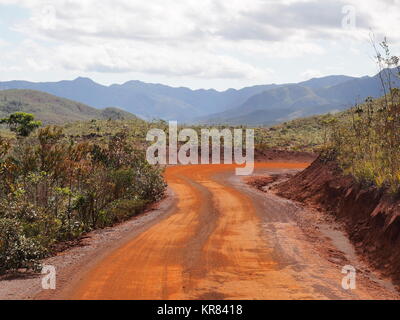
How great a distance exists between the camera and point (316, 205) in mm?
19656

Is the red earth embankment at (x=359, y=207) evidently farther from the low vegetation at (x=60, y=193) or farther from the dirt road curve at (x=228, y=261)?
the low vegetation at (x=60, y=193)

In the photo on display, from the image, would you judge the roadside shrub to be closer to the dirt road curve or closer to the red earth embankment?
the dirt road curve

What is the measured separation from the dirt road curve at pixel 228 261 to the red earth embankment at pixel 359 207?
23.0 inches

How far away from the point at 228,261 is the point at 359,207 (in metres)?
6.91

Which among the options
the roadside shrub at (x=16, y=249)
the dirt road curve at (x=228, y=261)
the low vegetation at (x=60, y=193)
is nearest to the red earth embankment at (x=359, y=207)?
the dirt road curve at (x=228, y=261)

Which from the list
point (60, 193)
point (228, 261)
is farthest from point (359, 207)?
point (60, 193)

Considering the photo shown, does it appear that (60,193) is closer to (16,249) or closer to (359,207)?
(16,249)

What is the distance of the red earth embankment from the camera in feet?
37.4

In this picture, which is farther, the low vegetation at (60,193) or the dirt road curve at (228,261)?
the low vegetation at (60,193)

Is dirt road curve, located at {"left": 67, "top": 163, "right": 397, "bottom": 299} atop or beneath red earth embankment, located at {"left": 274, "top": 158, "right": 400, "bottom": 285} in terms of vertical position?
beneath

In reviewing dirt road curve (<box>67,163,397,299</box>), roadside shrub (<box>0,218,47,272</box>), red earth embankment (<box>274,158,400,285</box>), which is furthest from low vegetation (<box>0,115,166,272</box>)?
red earth embankment (<box>274,158,400,285</box>)

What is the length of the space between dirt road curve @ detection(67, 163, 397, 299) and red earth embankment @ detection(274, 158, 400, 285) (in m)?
0.58

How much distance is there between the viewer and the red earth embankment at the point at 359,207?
11.4m
